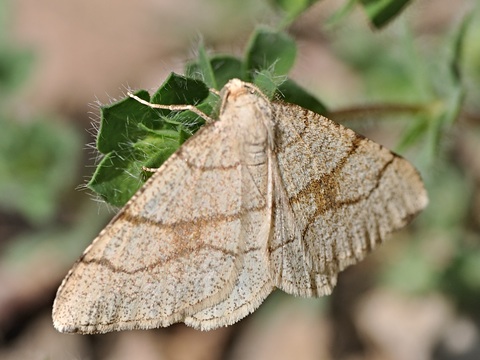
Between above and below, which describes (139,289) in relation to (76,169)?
above

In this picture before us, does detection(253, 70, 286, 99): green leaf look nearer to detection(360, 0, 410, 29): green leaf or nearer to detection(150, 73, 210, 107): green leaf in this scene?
detection(150, 73, 210, 107): green leaf

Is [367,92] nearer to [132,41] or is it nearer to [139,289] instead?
[132,41]

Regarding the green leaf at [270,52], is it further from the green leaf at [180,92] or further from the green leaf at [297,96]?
the green leaf at [180,92]

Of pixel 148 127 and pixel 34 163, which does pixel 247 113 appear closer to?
pixel 148 127

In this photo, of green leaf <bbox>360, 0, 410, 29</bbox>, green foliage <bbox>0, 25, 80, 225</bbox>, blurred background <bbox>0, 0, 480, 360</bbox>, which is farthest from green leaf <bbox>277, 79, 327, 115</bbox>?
green foliage <bbox>0, 25, 80, 225</bbox>

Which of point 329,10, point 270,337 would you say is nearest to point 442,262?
point 270,337

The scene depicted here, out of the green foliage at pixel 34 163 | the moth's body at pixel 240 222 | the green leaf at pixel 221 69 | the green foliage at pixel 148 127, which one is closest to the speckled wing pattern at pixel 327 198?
the moth's body at pixel 240 222
